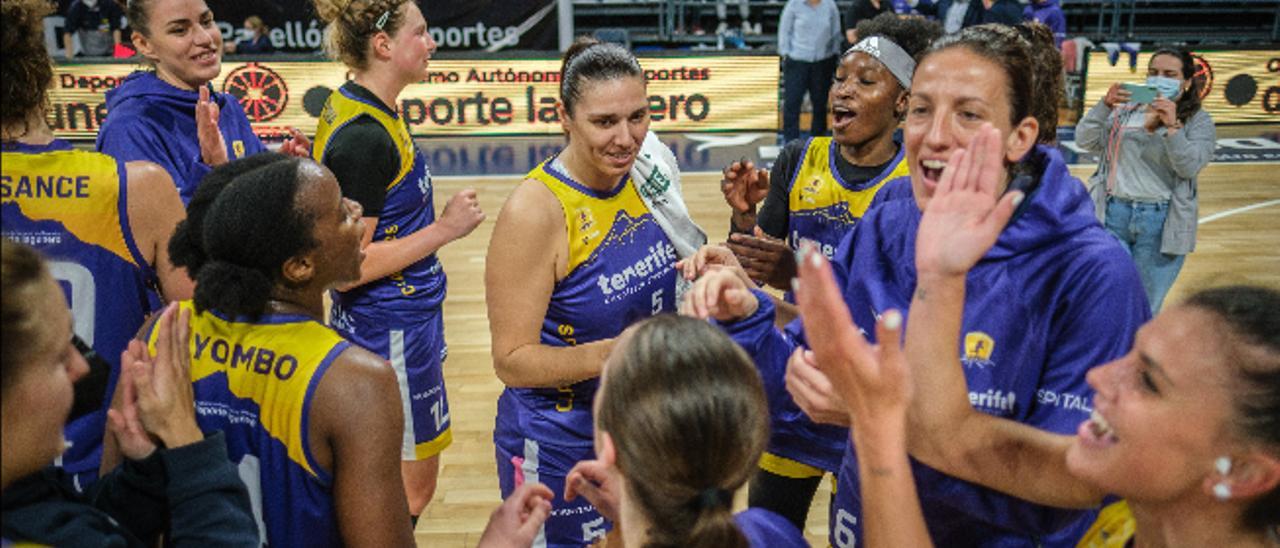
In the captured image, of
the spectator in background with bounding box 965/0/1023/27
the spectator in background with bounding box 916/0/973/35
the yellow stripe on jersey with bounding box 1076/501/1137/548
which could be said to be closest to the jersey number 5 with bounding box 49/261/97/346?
the yellow stripe on jersey with bounding box 1076/501/1137/548

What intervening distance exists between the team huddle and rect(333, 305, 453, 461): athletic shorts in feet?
1.57

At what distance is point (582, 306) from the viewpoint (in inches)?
108

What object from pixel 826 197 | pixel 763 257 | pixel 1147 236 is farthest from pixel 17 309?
pixel 1147 236

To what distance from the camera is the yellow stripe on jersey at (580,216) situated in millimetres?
2703

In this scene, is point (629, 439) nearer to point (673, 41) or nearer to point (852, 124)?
point (852, 124)

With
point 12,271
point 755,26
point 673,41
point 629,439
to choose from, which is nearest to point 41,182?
point 12,271

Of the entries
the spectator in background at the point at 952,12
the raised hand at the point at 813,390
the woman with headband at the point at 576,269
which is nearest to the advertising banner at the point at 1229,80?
the spectator in background at the point at 952,12

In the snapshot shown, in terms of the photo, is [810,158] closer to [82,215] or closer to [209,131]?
[209,131]

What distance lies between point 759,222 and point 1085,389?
1999 millimetres

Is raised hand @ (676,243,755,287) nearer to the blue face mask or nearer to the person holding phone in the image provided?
the person holding phone

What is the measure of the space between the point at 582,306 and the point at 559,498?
0.56 m

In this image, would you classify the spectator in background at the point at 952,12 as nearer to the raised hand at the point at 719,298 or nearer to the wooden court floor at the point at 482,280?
the wooden court floor at the point at 482,280

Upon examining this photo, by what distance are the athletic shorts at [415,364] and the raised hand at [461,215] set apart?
0.45m

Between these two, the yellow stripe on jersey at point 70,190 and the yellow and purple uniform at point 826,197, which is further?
the yellow and purple uniform at point 826,197
